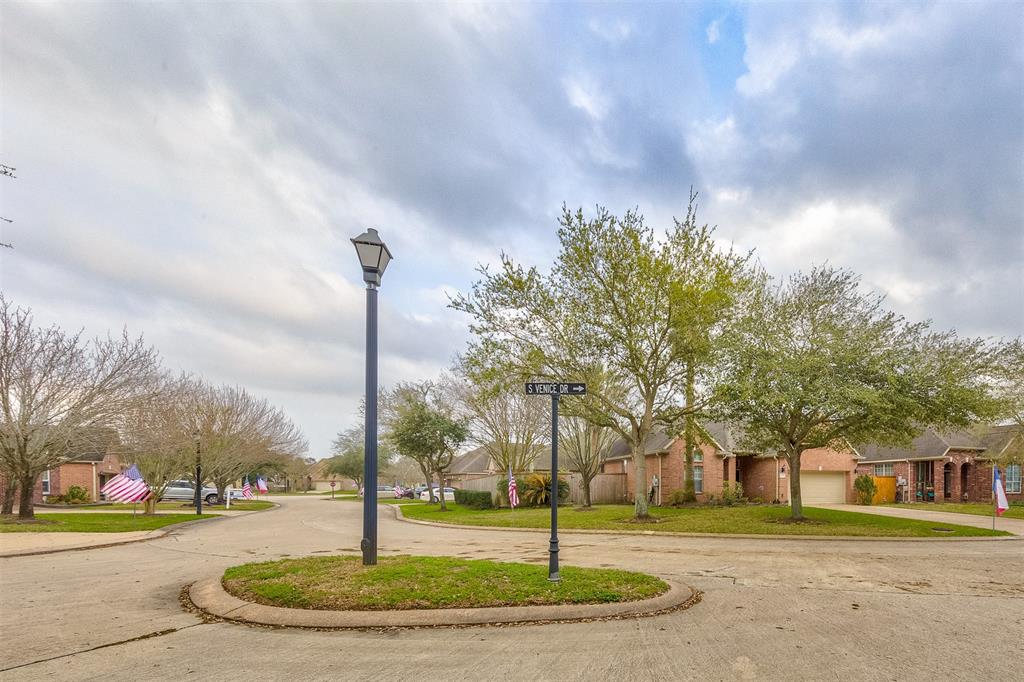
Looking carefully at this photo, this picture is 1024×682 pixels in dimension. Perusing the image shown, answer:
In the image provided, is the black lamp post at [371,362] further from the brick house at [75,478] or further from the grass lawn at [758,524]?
the brick house at [75,478]

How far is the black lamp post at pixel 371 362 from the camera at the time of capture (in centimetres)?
916

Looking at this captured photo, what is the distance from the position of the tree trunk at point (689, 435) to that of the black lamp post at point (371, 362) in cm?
1526

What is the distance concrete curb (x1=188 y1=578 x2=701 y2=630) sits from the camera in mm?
6684

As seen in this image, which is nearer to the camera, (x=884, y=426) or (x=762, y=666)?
(x=762, y=666)

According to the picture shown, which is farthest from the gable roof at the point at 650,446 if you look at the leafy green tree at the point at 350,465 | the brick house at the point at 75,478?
the leafy green tree at the point at 350,465

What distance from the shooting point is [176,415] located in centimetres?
3012

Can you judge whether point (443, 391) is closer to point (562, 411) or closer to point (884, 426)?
point (562, 411)

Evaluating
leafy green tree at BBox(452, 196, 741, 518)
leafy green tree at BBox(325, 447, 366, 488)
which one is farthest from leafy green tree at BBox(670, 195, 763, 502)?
leafy green tree at BBox(325, 447, 366, 488)

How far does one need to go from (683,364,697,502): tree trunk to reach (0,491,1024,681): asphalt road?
457 inches

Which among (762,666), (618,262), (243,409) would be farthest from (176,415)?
(762,666)

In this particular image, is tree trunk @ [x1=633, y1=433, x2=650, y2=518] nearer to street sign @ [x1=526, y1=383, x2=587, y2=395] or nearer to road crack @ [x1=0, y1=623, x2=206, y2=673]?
street sign @ [x1=526, y1=383, x2=587, y2=395]

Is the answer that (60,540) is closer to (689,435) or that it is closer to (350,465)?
(689,435)

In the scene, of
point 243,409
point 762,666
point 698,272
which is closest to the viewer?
point 762,666

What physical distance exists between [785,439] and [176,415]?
93.4 ft
